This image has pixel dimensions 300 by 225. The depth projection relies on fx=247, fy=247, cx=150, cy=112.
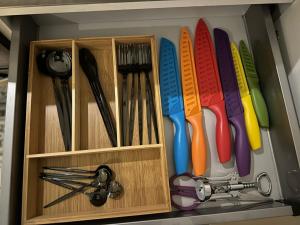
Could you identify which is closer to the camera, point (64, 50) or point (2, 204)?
point (2, 204)

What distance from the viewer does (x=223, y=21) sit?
1057mm

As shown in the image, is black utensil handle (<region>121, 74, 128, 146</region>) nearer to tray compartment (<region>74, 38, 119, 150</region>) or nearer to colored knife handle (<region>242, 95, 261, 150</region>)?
tray compartment (<region>74, 38, 119, 150</region>)

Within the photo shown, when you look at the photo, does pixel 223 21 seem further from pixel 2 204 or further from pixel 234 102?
pixel 2 204

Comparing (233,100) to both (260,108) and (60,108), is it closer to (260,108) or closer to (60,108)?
(260,108)

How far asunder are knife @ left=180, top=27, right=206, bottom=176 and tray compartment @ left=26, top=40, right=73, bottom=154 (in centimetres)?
44

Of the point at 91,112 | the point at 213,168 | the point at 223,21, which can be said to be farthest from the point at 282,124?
the point at 91,112

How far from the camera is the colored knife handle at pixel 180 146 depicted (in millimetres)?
843

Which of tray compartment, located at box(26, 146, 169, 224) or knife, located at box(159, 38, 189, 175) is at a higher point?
knife, located at box(159, 38, 189, 175)

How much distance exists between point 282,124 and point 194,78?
345mm

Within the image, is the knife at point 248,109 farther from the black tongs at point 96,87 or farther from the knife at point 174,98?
the black tongs at point 96,87

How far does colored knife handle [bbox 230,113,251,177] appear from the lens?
34.0 inches

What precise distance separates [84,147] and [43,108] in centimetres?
22

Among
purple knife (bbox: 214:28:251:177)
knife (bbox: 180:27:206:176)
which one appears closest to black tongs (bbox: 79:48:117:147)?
knife (bbox: 180:27:206:176)

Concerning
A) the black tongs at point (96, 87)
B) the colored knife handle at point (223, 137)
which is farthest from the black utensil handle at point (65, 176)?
the colored knife handle at point (223, 137)
